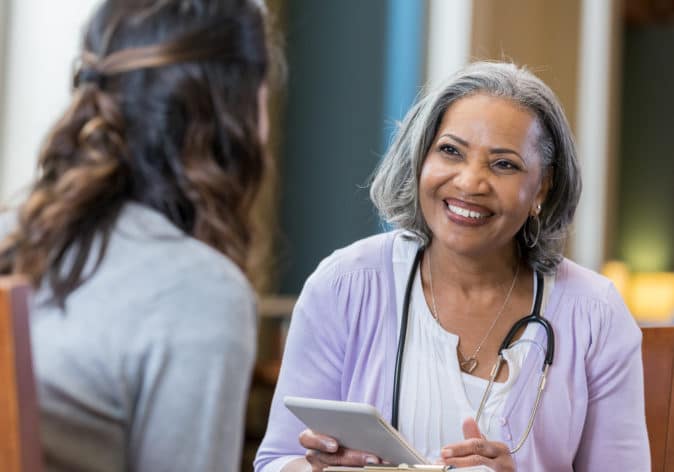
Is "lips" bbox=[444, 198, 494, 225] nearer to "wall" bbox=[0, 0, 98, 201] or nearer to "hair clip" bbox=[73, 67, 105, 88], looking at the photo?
"hair clip" bbox=[73, 67, 105, 88]

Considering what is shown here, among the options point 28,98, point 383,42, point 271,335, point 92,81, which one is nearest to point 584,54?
point 383,42

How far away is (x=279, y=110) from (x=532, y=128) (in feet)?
10.2

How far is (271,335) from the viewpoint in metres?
4.99

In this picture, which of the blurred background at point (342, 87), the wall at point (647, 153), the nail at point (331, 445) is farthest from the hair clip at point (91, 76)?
the wall at point (647, 153)

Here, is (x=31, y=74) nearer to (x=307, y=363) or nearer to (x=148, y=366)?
(x=307, y=363)

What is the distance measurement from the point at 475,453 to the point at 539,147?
2.07 ft

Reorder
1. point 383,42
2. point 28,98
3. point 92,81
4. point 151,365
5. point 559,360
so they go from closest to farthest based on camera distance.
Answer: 1. point 151,365
2. point 92,81
3. point 559,360
4. point 28,98
5. point 383,42

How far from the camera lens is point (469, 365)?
2.02 m

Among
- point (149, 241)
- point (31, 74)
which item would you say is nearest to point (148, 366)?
point (149, 241)

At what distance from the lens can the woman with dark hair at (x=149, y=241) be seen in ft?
3.97

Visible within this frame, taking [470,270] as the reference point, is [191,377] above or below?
above

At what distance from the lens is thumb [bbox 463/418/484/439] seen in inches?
71.3

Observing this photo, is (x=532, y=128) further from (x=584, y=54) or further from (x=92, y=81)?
(x=584, y=54)

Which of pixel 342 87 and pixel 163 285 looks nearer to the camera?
pixel 163 285
